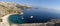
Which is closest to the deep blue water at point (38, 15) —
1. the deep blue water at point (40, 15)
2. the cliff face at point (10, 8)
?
the deep blue water at point (40, 15)

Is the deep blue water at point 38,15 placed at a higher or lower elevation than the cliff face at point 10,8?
lower

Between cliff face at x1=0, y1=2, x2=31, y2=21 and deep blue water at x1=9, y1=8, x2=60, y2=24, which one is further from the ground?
cliff face at x1=0, y1=2, x2=31, y2=21

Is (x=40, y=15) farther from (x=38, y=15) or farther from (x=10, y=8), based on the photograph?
(x=10, y=8)

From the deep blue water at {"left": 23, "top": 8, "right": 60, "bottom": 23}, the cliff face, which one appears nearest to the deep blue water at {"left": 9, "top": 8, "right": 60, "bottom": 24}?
the deep blue water at {"left": 23, "top": 8, "right": 60, "bottom": 23}

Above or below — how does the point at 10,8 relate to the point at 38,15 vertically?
above

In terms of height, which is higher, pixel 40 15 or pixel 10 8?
pixel 10 8

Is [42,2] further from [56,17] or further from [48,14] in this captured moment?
[56,17]

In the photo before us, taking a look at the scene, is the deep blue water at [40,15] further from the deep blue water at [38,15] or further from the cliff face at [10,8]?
the cliff face at [10,8]

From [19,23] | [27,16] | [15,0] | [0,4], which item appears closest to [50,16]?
[27,16]

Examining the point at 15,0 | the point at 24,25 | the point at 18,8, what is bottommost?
the point at 24,25

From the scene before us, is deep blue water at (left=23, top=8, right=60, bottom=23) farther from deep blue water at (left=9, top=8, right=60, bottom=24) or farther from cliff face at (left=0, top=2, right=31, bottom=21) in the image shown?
cliff face at (left=0, top=2, right=31, bottom=21)

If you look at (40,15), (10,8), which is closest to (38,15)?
(40,15)
